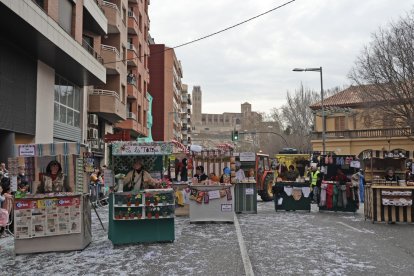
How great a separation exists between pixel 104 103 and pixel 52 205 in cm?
2009

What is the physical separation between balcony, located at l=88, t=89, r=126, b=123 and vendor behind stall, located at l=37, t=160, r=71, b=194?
19.2 meters

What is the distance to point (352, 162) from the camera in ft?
54.6

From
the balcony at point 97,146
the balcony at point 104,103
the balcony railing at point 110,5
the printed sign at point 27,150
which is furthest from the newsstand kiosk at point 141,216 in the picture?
the balcony railing at point 110,5

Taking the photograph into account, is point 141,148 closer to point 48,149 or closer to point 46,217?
point 48,149

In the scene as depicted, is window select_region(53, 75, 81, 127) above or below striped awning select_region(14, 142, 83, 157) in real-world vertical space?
above

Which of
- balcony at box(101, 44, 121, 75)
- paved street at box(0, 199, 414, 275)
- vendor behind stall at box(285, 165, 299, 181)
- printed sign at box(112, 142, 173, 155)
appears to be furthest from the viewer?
balcony at box(101, 44, 121, 75)

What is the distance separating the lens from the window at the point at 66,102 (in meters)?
22.1

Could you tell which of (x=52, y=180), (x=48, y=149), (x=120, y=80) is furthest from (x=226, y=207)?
(x=120, y=80)

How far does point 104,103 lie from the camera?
28.4 meters

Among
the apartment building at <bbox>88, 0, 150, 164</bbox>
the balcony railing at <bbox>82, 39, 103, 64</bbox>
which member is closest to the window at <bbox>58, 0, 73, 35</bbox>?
the balcony railing at <bbox>82, 39, 103, 64</bbox>

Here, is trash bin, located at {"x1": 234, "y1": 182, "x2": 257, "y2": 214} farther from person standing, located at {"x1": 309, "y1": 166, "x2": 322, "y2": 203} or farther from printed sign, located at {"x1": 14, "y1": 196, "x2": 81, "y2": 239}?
printed sign, located at {"x1": 14, "y1": 196, "x2": 81, "y2": 239}

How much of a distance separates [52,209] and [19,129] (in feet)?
31.7

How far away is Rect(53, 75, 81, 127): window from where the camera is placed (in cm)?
2214

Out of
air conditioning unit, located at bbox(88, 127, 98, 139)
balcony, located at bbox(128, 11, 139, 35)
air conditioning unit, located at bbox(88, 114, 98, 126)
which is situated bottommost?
air conditioning unit, located at bbox(88, 127, 98, 139)
